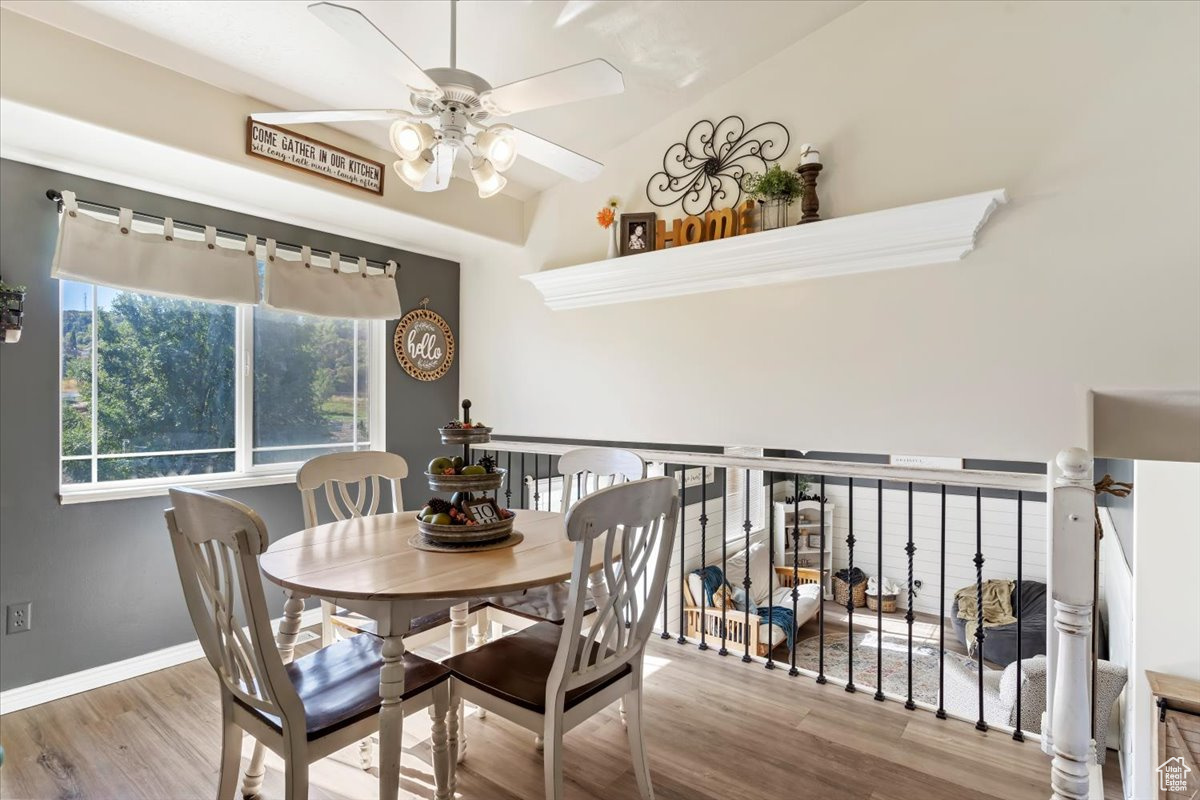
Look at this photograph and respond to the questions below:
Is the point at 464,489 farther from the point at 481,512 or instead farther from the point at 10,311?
the point at 10,311

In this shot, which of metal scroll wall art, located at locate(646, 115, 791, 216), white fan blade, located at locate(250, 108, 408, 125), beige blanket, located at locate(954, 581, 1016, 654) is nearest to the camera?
white fan blade, located at locate(250, 108, 408, 125)

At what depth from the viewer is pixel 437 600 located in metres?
1.49

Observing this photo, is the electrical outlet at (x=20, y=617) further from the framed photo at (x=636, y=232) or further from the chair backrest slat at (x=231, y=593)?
the framed photo at (x=636, y=232)

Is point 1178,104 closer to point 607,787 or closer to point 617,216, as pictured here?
point 617,216

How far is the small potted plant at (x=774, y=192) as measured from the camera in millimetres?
2764

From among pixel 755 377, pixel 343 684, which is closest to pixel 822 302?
pixel 755 377

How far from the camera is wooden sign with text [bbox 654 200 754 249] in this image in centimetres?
295

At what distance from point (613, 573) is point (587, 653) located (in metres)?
0.22

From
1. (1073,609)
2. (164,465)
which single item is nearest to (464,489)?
(1073,609)

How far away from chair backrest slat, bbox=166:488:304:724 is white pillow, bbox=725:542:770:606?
18.4 ft

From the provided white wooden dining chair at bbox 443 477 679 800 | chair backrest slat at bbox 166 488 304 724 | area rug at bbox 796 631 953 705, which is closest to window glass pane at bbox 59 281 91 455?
chair backrest slat at bbox 166 488 304 724

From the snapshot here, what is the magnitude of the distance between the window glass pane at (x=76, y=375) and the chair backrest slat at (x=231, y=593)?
171 cm

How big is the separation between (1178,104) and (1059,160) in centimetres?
35

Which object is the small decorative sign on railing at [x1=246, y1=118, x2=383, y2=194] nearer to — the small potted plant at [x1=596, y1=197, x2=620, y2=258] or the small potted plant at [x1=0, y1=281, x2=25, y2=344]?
the small potted plant at [x1=0, y1=281, x2=25, y2=344]
